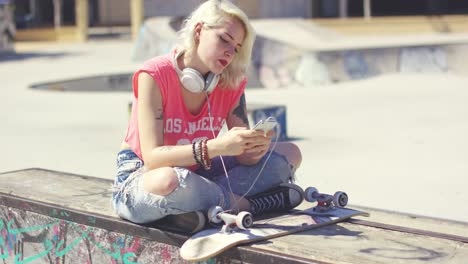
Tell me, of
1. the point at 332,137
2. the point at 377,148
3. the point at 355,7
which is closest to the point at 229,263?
the point at 377,148

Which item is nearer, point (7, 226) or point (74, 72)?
point (7, 226)

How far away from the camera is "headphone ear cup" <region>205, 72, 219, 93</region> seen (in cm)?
345

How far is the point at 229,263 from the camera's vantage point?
3.09m

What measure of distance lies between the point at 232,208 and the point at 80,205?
0.77 metres

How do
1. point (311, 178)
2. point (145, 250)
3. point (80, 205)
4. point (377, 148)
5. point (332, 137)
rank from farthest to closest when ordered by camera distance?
1. point (332, 137)
2. point (377, 148)
3. point (311, 178)
4. point (80, 205)
5. point (145, 250)

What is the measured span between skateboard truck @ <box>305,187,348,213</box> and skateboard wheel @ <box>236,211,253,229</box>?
487 millimetres

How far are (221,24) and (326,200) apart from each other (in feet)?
2.92

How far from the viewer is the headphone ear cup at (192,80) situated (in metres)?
3.39

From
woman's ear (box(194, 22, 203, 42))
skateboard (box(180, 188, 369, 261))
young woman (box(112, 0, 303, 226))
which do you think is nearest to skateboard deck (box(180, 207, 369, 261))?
skateboard (box(180, 188, 369, 261))

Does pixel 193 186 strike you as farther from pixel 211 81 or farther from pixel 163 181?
pixel 211 81

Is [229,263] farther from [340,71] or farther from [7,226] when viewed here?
[340,71]

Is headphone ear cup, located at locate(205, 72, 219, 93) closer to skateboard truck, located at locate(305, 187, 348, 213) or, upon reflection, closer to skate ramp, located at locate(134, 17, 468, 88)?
skateboard truck, located at locate(305, 187, 348, 213)

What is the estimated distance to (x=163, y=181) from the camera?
128 inches

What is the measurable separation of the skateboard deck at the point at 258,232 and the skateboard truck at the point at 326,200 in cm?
3
